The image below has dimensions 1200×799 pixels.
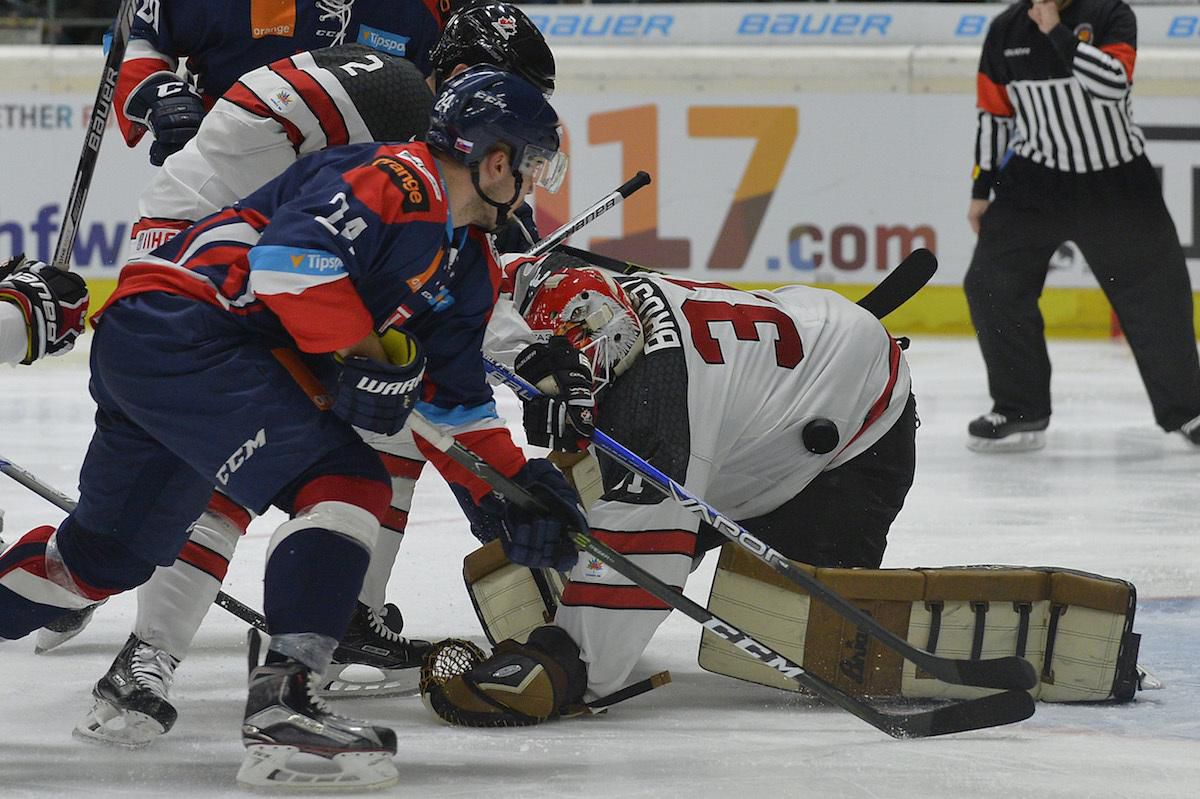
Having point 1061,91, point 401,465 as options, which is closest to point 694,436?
point 401,465

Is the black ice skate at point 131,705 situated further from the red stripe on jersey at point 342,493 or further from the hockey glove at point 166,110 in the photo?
the hockey glove at point 166,110

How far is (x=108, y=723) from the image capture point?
223 cm

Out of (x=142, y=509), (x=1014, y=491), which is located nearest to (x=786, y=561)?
(x=142, y=509)

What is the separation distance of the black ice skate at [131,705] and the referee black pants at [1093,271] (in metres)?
3.35

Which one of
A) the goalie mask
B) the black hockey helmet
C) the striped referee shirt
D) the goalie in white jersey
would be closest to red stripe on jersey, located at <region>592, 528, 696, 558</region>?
the goalie in white jersey

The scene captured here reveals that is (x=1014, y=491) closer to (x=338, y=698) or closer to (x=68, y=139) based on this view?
(x=338, y=698)

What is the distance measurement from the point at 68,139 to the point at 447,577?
4549mm

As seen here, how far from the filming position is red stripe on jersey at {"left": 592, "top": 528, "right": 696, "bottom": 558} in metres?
2.40

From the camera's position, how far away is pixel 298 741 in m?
1.96

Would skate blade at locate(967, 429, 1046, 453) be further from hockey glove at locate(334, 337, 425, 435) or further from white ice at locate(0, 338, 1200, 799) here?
hockey glove at locate(334, 337, 425, 435)

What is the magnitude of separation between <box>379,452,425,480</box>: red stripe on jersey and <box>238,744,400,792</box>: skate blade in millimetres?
841

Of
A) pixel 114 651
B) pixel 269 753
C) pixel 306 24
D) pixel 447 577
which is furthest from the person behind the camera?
pixel 447 577

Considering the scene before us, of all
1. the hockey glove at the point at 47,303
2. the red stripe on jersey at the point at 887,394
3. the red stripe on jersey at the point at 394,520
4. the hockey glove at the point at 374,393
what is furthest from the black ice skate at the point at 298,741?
the red stripe on jersey at the point at 887,394

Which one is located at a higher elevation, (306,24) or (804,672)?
(306,24)
